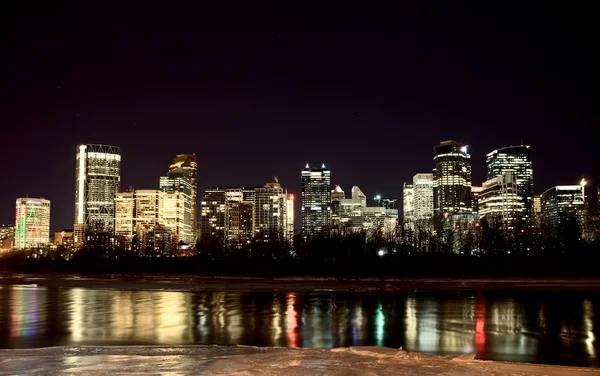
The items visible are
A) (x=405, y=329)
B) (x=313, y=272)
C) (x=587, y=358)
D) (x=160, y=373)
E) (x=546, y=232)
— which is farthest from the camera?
(x=546, y=232)

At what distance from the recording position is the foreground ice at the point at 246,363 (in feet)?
36.7

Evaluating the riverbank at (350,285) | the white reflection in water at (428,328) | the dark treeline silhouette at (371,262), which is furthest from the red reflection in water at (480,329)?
the dark treeline silhouette at (371,262)

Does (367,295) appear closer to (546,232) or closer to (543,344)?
(543,344)

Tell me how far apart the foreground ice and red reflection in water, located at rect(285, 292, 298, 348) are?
7.04ft

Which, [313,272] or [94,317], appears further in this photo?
[313,272]

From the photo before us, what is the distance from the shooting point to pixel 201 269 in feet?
201

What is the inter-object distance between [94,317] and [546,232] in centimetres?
8439

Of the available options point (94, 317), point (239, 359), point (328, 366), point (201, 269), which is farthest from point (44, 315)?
point (201, 269)

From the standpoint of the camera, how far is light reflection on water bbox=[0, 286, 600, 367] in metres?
15.7

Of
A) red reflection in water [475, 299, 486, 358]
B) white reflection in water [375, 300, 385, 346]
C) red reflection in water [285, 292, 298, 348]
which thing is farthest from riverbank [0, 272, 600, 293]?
white reflection in water [375, 300, 385, 346]

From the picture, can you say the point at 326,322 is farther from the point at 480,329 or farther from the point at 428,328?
the point at 480,329

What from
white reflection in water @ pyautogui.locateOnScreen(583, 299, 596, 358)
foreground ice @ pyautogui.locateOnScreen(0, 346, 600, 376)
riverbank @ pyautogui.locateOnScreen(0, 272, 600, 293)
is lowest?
riverbank @ pyautogui.locateOnScreen(0, 272, 600, 293)

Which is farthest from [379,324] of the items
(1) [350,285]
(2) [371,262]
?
(2) [371,262]

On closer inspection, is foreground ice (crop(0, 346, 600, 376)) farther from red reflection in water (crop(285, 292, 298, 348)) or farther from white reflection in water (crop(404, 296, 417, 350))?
white reflection in water (crop(404, 296, 417, 350))
